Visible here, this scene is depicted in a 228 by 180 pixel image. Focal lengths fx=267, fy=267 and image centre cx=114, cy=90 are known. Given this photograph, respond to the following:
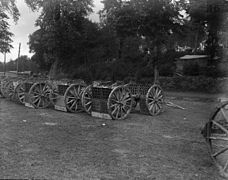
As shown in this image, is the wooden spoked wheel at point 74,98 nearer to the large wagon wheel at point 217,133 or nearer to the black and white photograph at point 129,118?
the black and white photograph at point 129,118

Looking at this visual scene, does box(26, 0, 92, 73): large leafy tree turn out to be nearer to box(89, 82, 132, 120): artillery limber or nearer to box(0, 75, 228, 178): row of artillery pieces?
box(0, 75, 228, 178): row of artillery pieces

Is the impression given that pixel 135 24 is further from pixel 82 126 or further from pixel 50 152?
pixel 50 152

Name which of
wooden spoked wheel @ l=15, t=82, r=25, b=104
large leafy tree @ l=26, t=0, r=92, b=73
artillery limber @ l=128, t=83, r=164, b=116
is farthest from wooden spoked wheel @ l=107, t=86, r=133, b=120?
large leafy tree @ l=26, t=0, r=92, b=73

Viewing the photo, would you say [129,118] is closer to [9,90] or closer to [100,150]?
[100,150]

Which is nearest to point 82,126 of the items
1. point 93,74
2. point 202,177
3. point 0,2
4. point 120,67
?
point 202,177

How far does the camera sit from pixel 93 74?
1378 inches

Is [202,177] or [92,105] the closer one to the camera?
[202,177]

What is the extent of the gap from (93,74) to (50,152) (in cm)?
3023

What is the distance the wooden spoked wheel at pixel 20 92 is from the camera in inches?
503

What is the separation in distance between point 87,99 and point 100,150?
5.13 meters

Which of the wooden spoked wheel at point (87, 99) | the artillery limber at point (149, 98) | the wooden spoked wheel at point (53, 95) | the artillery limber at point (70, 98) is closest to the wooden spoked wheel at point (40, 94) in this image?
the wooden spoked wheel at point (53, 95)

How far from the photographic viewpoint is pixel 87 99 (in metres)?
10.3

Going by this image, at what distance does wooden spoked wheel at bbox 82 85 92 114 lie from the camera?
10086mm

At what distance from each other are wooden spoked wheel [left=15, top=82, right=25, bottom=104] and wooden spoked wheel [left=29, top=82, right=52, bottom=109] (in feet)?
5.38
